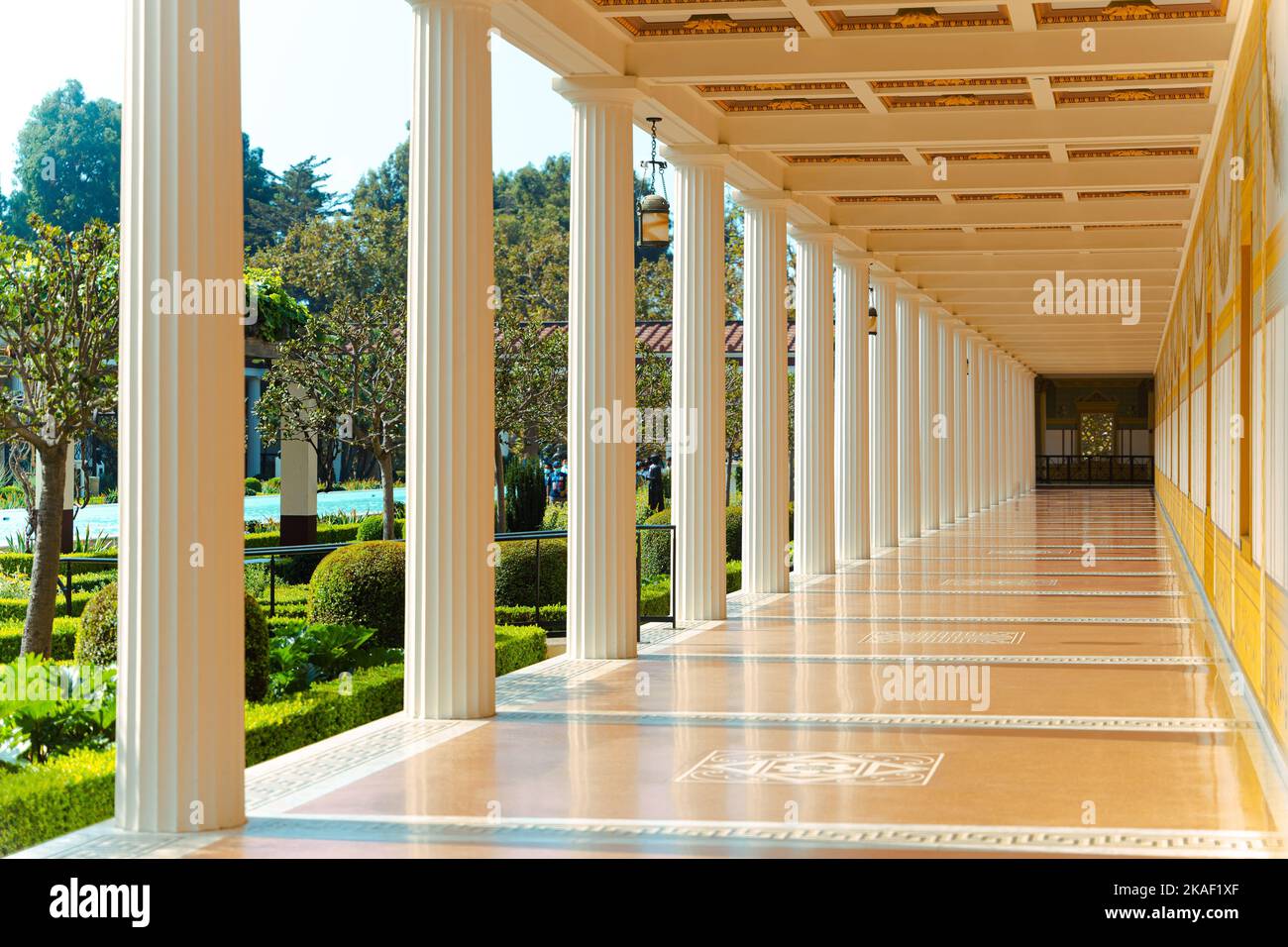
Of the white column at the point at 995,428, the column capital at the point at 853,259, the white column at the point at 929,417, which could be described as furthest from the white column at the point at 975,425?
the column capital at the point at 853,259

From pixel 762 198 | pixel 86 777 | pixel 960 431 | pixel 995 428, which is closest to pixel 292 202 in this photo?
pixel 995 428

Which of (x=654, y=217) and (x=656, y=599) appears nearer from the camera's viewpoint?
(x=654, y=217)

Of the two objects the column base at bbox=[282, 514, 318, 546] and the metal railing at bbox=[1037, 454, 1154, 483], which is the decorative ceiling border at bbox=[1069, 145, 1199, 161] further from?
the metal railing at bbox=[1037, 454, 1154, 483]

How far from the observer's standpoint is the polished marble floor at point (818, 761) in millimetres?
5477

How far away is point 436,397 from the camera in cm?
821

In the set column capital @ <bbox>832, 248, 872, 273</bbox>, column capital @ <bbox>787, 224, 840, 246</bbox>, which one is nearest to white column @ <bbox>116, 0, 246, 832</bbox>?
column capital @ <bbox>787, 224, 840, 246</bbox>

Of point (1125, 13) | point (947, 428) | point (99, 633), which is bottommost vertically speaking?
point (99, 633)

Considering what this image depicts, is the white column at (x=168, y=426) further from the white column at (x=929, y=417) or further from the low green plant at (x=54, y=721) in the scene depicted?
the white column at (x=929, y=417)

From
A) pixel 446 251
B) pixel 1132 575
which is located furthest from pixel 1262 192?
pixel 1132 575

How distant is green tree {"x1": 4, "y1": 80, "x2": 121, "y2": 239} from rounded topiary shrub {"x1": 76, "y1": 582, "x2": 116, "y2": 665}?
100 feet

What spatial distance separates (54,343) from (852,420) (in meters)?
11.4

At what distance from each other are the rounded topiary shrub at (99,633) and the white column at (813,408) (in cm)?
975

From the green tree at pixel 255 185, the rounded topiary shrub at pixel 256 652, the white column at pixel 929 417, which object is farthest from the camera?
the green tree at pixel 255 185

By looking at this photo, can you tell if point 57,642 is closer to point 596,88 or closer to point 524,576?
point 524,576
